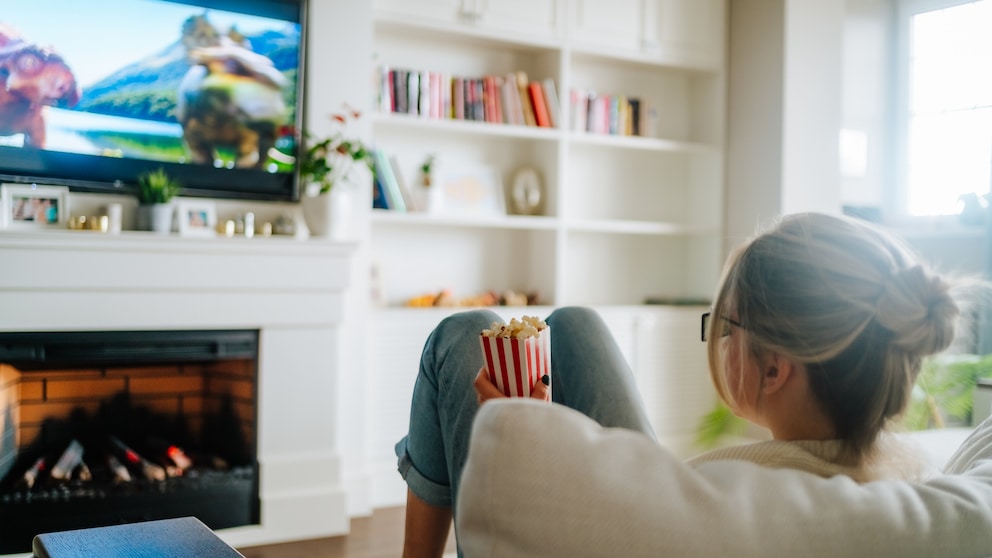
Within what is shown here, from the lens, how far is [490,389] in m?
1.12

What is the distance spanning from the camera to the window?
4.36m

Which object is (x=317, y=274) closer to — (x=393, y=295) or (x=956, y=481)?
(x=393, y=295)

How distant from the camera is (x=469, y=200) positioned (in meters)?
3.96

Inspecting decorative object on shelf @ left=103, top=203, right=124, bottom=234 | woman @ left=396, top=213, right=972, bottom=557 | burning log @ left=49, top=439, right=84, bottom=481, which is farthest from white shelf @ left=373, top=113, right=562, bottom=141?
woman @ left=396, top=213, right=972, bottom=557

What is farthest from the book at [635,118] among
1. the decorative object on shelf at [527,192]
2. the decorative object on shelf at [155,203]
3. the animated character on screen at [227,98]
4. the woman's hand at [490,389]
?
the woman's hand at [490,389]

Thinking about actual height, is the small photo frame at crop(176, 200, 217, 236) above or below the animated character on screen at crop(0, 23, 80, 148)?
below

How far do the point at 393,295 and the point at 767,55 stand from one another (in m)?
2.07

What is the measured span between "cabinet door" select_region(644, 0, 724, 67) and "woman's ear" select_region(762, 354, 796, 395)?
3.36 metres

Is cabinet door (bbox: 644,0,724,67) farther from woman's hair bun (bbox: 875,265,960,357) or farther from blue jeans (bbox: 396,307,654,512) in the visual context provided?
woman's hair bun (bbox: 875,265,960,357)

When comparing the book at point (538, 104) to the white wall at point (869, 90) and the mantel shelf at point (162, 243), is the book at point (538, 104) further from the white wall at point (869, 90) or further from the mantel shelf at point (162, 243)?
the white wall at point (869, 90)

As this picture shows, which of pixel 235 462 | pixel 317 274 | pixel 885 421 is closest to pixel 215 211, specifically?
pixel 317 274

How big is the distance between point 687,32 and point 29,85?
2860mm

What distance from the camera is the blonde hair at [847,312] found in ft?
3.06

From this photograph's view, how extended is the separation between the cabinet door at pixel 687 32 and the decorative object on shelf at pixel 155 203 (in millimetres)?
2301
